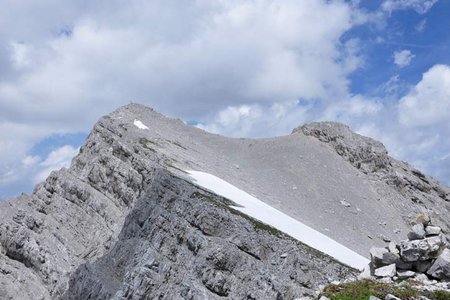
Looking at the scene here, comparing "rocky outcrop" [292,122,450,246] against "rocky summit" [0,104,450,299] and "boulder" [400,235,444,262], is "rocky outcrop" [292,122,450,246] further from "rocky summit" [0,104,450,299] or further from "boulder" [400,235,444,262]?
"boulder" [400,235,444,262]

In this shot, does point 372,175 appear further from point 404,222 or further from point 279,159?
point 279,159

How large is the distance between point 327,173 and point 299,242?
30.2 metres

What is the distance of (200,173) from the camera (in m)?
54.1

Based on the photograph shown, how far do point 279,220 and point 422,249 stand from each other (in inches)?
1021

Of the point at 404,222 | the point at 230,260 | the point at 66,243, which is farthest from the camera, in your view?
the point at 404,222

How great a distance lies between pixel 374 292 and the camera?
782 inches

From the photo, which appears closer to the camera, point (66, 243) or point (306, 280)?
point (306, 280)

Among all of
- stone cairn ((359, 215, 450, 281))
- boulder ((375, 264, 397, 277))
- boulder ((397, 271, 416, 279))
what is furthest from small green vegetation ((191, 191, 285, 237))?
boulder ((397, 271, 416, 279))

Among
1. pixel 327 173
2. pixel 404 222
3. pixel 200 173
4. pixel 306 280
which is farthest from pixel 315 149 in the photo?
pixel 306 280

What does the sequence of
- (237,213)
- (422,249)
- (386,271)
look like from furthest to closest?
(237,213), (386,271), (422,249)

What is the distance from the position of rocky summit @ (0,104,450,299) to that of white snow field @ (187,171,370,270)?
1.48 meters

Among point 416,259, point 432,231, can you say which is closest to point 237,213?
point 432,231

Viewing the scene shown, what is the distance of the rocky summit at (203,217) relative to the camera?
3816 centimetres

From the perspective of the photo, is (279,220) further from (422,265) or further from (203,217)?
(422,265)
